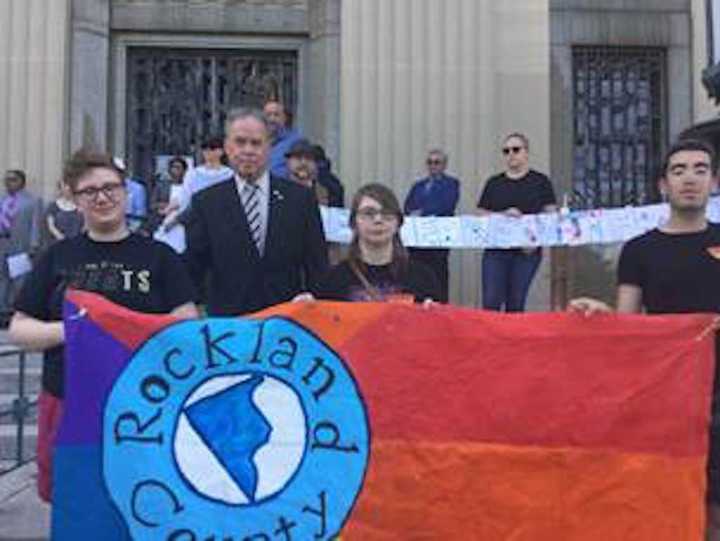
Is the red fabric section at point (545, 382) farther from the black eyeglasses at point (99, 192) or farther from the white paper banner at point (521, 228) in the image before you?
the white paper banner at point (521, 228)

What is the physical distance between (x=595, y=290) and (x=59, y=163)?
18.4 feet

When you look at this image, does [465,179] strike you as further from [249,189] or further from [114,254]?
[114,254]

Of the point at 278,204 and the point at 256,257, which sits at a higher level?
the point at 278,204

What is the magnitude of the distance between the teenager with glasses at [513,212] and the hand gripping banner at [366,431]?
18.7ft

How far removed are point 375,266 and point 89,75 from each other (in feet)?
28.6

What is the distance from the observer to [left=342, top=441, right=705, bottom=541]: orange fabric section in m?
4.81

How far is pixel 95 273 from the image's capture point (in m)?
4.93

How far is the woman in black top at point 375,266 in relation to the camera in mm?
5355

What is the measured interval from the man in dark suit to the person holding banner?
1.37 meters

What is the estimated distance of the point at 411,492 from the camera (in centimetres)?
484

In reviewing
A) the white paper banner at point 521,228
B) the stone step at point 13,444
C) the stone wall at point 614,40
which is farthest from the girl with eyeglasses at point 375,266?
the stone wall at point 614,40

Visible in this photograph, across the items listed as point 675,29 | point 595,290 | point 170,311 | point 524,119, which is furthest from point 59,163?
point 170,311

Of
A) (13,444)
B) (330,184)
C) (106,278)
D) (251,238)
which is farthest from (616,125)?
(106,278)

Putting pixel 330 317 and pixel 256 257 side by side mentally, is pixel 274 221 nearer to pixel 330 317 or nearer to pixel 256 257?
pixel 256 257
